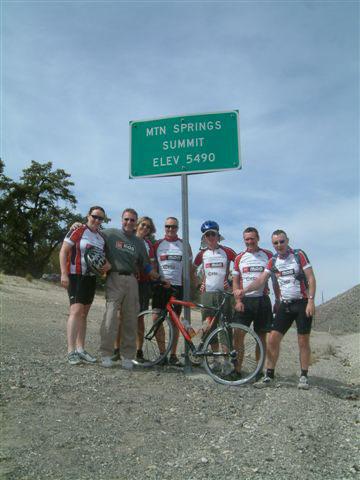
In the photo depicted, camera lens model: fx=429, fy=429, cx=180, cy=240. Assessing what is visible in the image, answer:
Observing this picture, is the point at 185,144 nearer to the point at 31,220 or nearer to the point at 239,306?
the point at 239,306

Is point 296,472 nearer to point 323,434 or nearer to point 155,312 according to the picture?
point 323,434

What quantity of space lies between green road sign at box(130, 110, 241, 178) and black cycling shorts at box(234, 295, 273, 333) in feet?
6.09

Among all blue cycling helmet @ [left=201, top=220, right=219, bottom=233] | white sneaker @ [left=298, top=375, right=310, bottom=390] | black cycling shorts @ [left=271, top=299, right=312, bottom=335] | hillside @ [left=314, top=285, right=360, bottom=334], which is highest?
blue cycling helmet @ [left=201, top=220, right=219, bottom=233]

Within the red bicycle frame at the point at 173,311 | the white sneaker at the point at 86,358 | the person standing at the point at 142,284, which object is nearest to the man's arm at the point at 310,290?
the red bicycle frame at the point at 173,311

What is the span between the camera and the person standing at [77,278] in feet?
18.6

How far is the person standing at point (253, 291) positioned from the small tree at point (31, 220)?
34.0 meters

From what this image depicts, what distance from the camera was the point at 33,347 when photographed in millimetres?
6953

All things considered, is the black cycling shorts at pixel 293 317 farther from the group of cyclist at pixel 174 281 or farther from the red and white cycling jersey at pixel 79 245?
the red and white cycling jersey at pixel 79 245

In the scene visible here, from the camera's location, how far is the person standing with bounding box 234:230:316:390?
546 centimetres

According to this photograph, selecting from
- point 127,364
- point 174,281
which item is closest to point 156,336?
point 127,364

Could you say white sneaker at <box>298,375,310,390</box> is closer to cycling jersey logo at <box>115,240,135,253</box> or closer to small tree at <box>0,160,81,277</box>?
cycling jersey logo at <box>115,240,135,253</box>

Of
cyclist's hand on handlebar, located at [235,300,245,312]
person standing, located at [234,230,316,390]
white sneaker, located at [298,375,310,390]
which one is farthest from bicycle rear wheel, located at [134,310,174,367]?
white sneaker, located at [298,375,310,390]

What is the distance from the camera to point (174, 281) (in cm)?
625

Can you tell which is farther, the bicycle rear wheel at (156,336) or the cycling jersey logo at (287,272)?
the bicycle rear wheel at (156,336)
